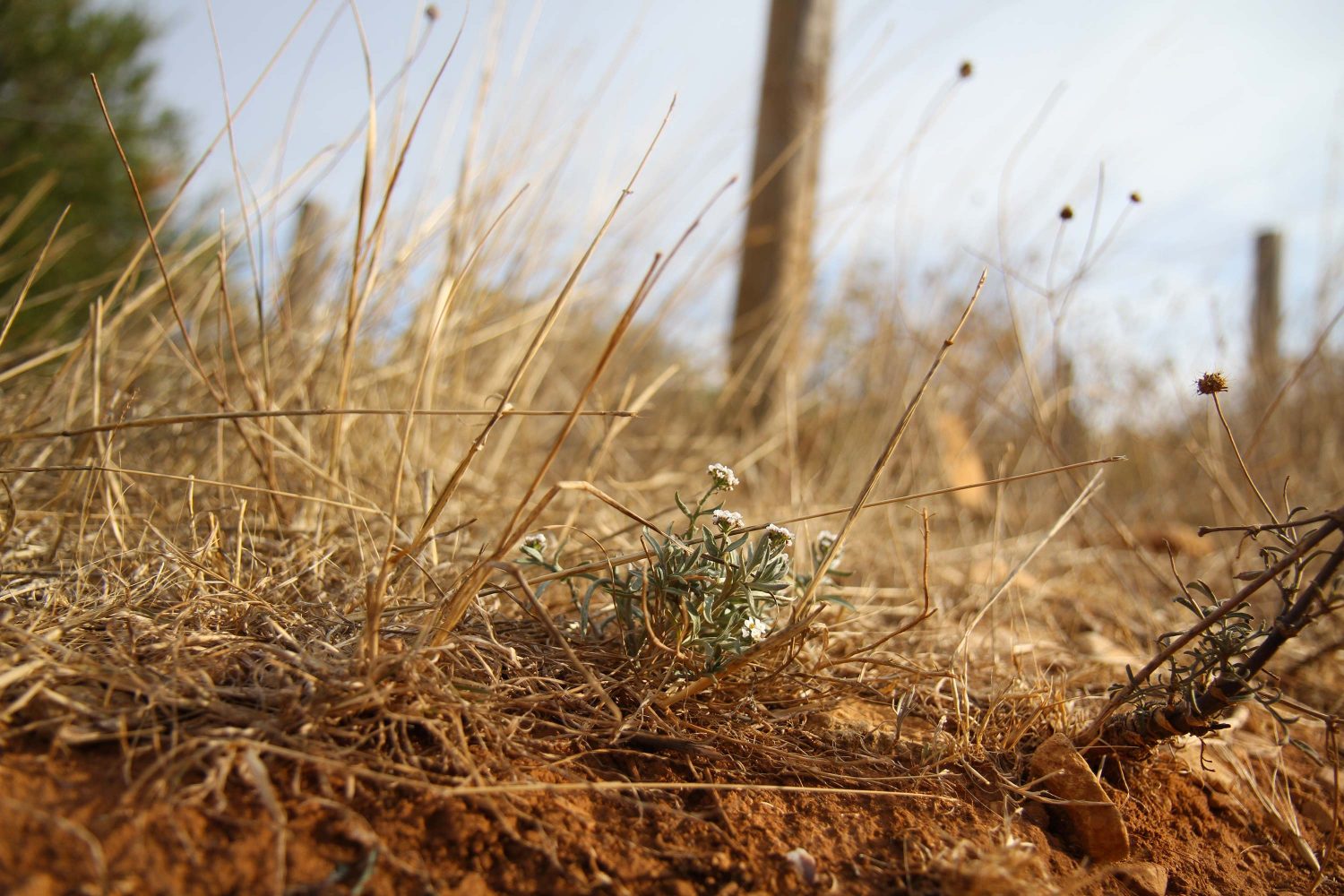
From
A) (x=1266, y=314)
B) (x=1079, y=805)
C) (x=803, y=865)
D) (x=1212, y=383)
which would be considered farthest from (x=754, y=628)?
(x=1266, y=314)

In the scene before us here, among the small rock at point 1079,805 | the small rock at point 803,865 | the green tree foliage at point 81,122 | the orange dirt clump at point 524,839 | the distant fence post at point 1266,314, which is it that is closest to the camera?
the orange dirt clump at point 524,839

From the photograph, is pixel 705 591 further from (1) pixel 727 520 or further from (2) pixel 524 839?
(2) pixel 524 839

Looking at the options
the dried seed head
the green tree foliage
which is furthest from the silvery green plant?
the green tree foliage

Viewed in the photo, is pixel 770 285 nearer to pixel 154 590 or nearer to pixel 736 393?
pixel 736 393

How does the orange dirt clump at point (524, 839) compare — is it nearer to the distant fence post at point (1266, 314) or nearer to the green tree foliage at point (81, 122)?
the distant fence post at point (1266, 314)

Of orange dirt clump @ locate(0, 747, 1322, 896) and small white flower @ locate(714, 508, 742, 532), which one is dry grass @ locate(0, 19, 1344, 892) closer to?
orange dirt clump @ locate(0, 747, 1322, 896)

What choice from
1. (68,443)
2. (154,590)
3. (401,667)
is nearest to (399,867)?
(401,667)

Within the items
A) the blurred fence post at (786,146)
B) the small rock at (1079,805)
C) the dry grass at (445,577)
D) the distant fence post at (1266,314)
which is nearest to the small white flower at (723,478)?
the dry grass at (445,577)
